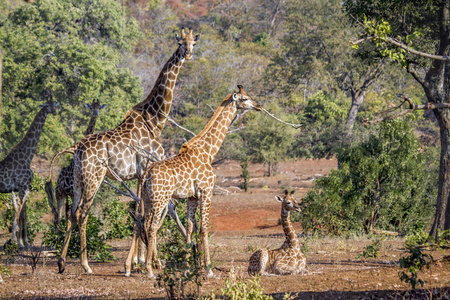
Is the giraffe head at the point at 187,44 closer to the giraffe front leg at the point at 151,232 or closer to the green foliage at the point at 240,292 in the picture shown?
the giraffe front leg at the point at 151,232

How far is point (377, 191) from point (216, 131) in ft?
33.3

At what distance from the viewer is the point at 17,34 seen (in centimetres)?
3228

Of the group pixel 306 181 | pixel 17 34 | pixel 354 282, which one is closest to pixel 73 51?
pixel 17 34

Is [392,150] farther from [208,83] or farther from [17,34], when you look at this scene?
[208,83]

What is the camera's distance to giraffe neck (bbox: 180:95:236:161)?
411 inches

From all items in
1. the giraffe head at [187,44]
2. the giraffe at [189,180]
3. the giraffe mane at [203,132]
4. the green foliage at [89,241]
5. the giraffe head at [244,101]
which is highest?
the giraffe head at [187,44]

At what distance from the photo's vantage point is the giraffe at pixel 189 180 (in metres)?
9.44

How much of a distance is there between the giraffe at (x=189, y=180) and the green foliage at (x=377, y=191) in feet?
28.2

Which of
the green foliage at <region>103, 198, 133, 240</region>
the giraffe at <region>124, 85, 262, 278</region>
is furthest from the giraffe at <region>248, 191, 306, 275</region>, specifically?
the green foliage at <region>103, 198, 133, 240</region>

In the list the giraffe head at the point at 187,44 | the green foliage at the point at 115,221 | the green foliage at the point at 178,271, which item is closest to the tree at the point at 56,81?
the green foliage at the point at 115,221

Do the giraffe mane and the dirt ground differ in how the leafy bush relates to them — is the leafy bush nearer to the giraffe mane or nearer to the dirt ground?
the dirt ground

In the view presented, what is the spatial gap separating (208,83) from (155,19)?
74.8 ft

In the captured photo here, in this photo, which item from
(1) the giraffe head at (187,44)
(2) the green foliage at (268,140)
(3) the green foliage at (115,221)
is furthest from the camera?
(2) the green foliage at (268,140)

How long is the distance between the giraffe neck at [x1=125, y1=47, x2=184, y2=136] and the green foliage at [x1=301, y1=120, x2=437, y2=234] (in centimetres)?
804
